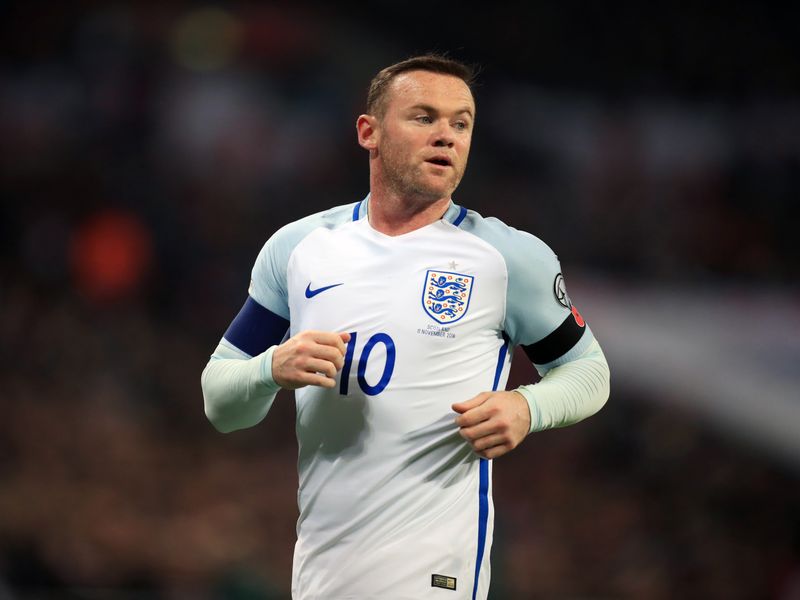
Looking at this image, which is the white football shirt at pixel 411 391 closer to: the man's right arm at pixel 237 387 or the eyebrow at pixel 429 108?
the man's right arm at pixel 237 387

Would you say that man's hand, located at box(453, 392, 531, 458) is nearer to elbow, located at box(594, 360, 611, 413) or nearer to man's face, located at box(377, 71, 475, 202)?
elbow, located at box(594, 360, 611, 413)

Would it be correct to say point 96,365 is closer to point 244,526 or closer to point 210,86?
point 244,526

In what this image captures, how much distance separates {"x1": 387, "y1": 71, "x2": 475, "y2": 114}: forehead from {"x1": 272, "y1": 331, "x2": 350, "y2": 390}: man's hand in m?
0.76

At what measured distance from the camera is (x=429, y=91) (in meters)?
3.29

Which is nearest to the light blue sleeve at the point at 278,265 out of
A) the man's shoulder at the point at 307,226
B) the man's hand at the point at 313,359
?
the man's shoulder at the point at 307,226

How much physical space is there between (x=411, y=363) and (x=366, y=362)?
0.13 m

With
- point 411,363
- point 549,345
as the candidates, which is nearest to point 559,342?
point 549,345

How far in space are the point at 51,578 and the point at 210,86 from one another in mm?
6690

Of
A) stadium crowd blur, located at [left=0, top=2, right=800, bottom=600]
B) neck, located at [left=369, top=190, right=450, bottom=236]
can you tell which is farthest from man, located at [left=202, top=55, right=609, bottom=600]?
stadium crowd blur, located at [left=0, top=2, right=800, bottom=600]

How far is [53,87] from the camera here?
12.8m

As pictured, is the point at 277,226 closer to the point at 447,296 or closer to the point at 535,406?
the point at 447,296

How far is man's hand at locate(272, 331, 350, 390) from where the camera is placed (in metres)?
2.94

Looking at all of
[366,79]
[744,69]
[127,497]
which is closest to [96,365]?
[127,497]

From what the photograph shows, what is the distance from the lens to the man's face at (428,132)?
3.28 metres
